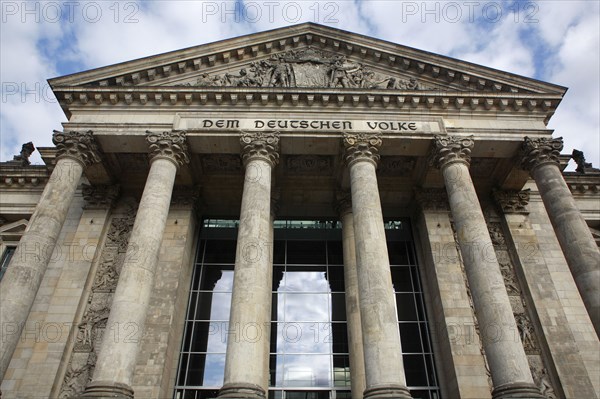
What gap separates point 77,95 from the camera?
1869 centimetres

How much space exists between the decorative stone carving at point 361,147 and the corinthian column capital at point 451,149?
7.79ft

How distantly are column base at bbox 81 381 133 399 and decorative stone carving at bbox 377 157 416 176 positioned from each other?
1354 centimetres

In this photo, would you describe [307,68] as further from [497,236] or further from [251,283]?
[497,236]

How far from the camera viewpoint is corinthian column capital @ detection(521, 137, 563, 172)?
17.6 metres

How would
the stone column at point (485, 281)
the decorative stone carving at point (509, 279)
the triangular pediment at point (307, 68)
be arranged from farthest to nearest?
the triangular pediment at point (307, 68) → the decorative stone carving at point (509, 279) → the stone column at point (485, 281)

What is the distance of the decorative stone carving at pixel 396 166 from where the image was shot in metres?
20.2

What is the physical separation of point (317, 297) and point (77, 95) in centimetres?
1350

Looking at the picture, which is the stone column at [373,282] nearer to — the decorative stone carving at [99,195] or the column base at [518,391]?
the column base at [518,391]

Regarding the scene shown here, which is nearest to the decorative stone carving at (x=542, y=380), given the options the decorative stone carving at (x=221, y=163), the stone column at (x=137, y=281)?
the stone column at (x=137, y=281)

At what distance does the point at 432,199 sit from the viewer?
800 inches

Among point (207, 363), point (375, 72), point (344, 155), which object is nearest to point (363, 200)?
point (344, 155)

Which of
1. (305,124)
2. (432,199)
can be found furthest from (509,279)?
(305,124)

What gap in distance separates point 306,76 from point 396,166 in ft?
19.1

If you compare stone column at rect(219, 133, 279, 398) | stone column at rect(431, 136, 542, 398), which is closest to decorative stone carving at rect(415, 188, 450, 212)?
stone column at rect(431, 136, 542, 398)
